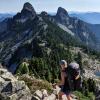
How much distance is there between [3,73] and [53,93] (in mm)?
5443

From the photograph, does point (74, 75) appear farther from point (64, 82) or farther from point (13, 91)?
point (13, 91)

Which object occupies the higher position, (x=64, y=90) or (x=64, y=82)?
(x=64, y=82)

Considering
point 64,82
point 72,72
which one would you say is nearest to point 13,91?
point 64,82

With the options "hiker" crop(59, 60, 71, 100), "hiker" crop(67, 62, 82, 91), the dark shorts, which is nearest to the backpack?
"hiker" crop(67, 62, 82, 91)

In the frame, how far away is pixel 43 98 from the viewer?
2512 centimetres

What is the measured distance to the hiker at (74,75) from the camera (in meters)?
19.0

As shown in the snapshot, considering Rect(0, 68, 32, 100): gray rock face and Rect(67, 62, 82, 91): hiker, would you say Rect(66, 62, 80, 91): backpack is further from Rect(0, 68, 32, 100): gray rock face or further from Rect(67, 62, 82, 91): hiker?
Rect(0, 68, 32, 100): gray rock face

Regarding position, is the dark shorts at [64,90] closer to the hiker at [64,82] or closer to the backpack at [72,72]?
the hiker at [64,82]

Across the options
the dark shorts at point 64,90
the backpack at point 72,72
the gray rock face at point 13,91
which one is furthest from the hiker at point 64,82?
the gray rock face at point 13,91

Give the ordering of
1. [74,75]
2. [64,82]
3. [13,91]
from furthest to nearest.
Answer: [13,91] < [64,82] < [74,75]

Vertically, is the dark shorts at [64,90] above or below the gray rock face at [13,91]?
above

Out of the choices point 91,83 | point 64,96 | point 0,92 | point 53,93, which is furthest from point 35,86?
point 91,83

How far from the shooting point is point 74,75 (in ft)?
62.7

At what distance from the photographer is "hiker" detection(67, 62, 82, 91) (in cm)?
1905
